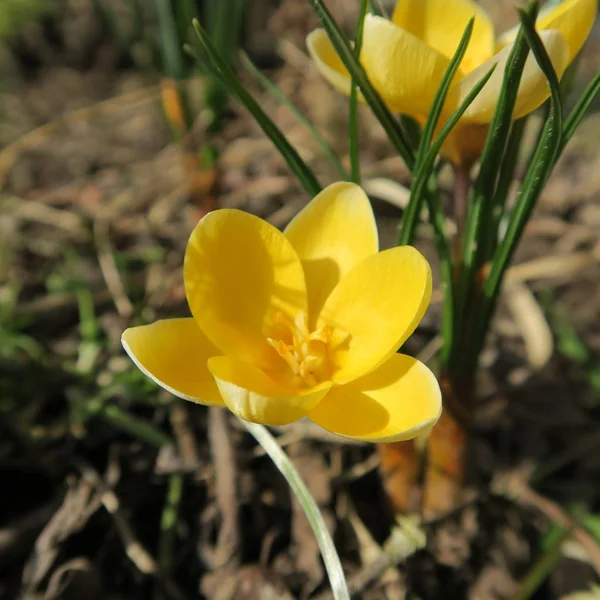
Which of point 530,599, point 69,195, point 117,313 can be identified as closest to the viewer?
point 530,599

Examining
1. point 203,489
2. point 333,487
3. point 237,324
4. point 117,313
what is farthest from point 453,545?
point 117,313

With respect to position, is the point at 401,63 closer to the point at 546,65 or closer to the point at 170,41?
the point at 546,65

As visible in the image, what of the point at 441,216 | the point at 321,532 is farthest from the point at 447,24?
the point at 321,532

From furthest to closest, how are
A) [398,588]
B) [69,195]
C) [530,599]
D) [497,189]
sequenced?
[69,195], [530,599], [398,588], [497,189]

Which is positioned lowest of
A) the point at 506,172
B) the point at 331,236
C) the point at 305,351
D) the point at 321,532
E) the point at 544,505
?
the point at 544,505

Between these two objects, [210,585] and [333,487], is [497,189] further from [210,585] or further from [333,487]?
[210,585]

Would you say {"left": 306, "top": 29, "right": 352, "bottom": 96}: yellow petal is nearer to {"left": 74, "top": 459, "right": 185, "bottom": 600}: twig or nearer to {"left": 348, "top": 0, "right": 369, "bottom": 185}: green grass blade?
{"left": 348, "top": 0, "right": 369, "bottom": 185}: green grass blade

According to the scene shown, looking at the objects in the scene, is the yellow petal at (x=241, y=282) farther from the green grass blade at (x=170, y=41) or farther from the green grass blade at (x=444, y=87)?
the green grass blade at (x=170, y=41)
